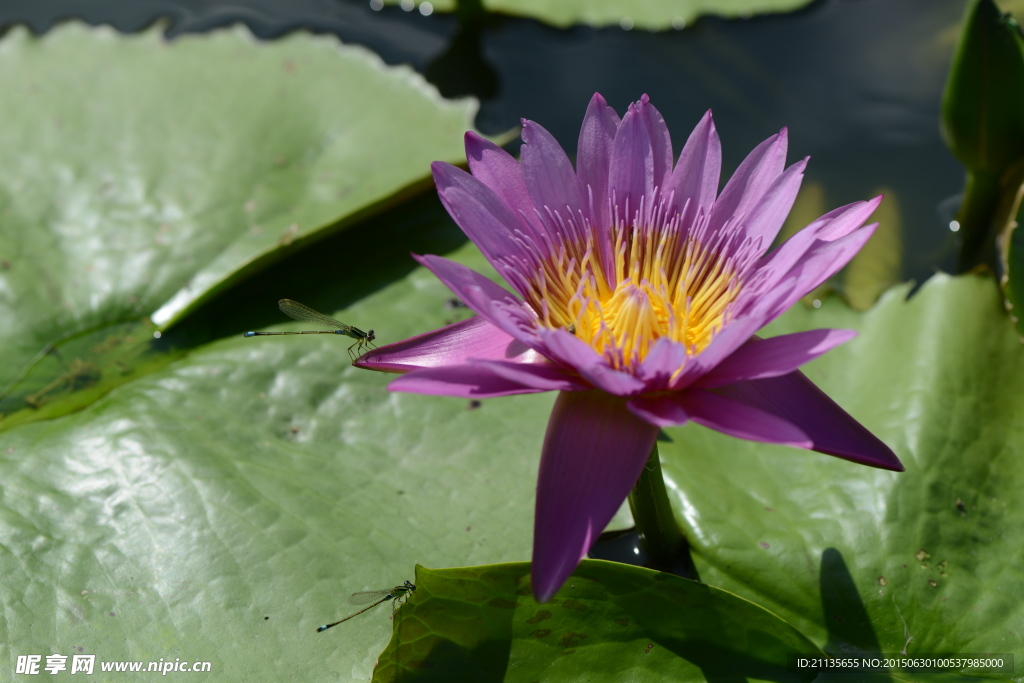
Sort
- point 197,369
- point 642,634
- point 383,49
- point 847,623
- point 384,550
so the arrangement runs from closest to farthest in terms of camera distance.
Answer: point 642,634, point 847,623, point 384,550, point 197,369, point 383,49

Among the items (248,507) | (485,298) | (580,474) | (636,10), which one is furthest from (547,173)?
(636,10)

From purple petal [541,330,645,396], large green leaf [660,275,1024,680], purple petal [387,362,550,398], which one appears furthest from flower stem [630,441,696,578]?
purple petal [387,362,550,398]

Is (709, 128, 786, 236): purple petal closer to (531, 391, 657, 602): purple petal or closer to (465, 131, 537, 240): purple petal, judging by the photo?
(465, 131, 537, 240): purple petal

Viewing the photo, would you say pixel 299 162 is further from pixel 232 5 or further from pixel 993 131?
pixel 993 131

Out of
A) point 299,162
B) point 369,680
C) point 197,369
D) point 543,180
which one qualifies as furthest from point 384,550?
point 299,162

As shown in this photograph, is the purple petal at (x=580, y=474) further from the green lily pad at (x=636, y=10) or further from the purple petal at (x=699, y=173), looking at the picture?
the green lily pad at (x=636, y=10)

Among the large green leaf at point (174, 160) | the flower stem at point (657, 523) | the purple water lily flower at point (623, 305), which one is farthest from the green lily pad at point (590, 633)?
the large green leaf at point (174, 160)

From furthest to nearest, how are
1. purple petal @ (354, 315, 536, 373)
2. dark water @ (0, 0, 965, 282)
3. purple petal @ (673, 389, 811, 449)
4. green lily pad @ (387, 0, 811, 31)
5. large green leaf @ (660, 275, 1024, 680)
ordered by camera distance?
green lily pad @ (387, 0, 811, 31) < dark water @ (0, 0, 965, 282) < large green leaf @ (660, 275, 1024, 680) < purple petal @ (354, 315, 536, 373) < purple petal @ (673, 389, 811, 449)
